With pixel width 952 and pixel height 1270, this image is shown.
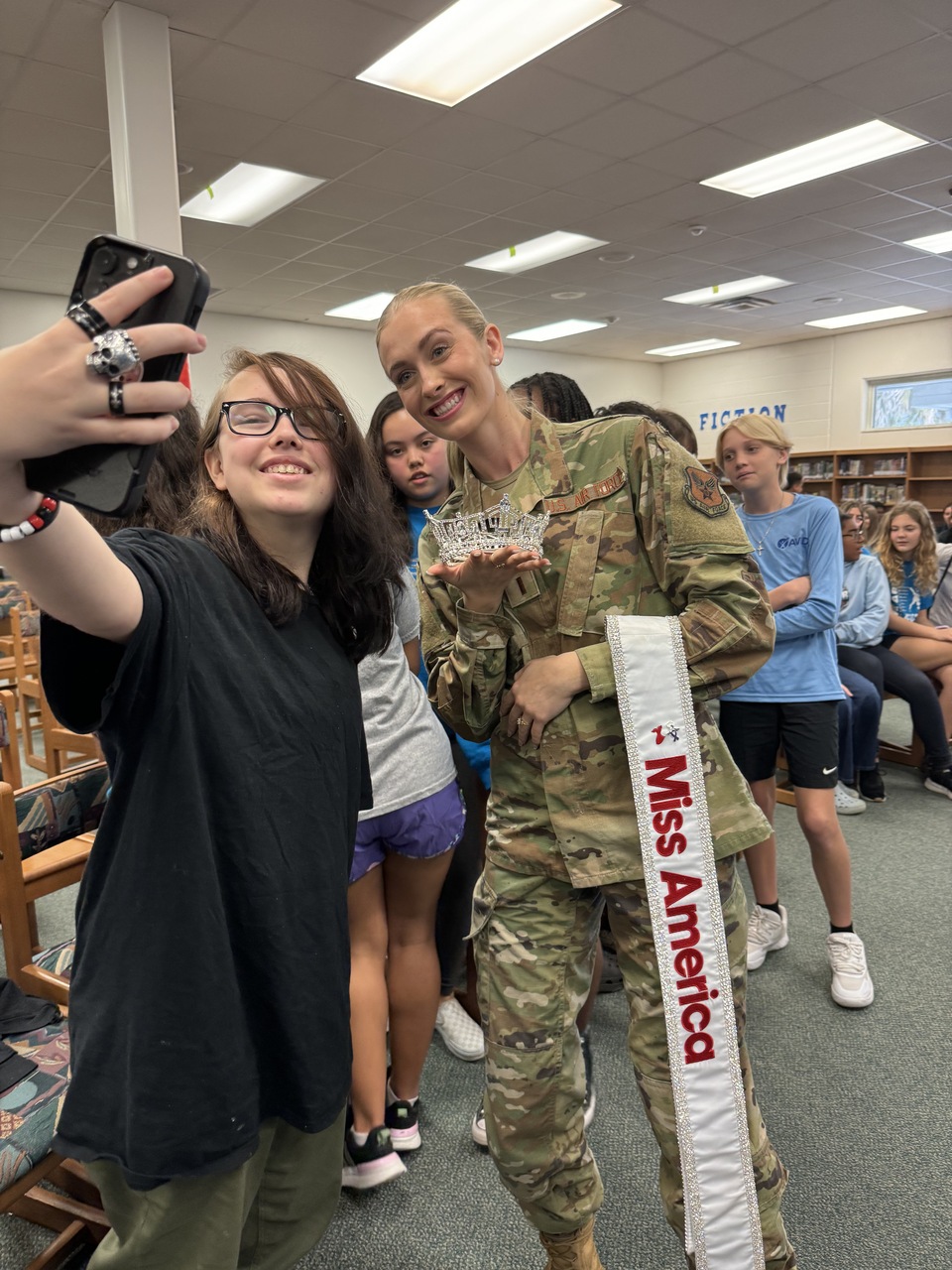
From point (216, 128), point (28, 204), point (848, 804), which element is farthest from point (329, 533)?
point (28, 204)

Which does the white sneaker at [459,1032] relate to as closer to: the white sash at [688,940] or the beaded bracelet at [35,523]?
the white sash at [688,940]

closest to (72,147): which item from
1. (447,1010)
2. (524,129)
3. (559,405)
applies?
(524,129)

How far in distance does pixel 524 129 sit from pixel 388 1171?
4825mm

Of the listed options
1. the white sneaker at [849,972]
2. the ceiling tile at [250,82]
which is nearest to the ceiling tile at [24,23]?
the ceiling tile at [250,82]

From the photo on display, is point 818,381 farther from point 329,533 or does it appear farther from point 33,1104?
point 33,1104

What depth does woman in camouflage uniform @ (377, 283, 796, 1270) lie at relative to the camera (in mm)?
1256

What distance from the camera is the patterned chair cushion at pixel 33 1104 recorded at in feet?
3.96

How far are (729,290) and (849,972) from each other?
7.73 m

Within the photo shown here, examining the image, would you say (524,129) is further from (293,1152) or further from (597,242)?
(293,1152)

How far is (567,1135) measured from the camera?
52.0 inches

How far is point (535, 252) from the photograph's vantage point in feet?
22.9

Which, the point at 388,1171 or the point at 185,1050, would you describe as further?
the point at 388,1171

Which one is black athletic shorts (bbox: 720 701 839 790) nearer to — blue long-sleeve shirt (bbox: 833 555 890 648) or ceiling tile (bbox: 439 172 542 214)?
blue long-sleeve shirt (bbox: 833 555 890 648)

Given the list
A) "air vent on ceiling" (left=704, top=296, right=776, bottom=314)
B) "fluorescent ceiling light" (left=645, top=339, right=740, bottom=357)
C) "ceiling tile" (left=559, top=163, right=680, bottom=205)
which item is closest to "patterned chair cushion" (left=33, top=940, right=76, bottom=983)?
"ceiling tile" (left=559, top=163, right=680, bottom=205)
